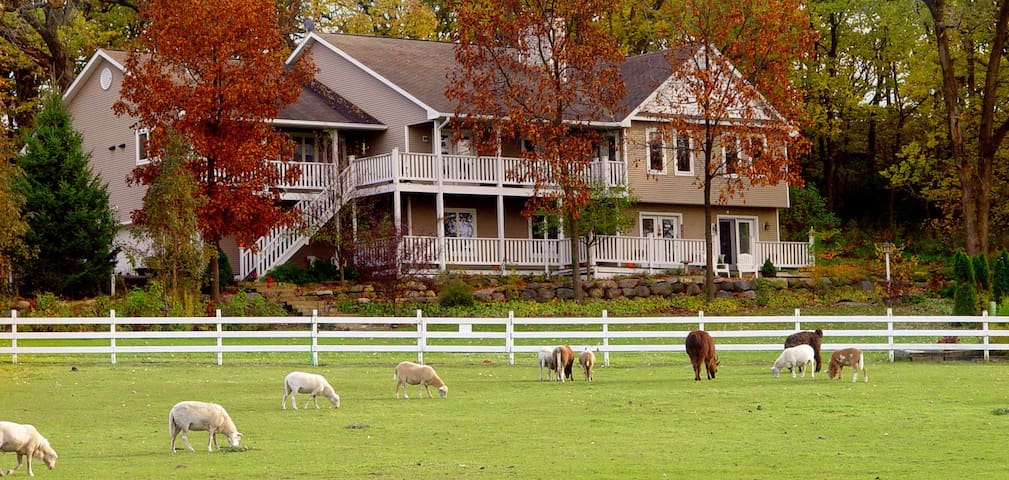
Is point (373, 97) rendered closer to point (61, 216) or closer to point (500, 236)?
point (500, 236)

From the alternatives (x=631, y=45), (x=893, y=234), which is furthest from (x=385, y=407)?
(x=631, y=45)

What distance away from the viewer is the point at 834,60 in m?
61.4

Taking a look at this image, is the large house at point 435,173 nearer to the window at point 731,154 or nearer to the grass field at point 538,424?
the window at point 731,154

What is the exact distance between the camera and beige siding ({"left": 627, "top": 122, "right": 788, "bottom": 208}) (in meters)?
51.3

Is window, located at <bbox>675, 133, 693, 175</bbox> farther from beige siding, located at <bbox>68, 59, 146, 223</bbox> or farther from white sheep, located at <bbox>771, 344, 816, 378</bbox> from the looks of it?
white sheep, located at <bbox>771, 344, 816, 378</bbox>

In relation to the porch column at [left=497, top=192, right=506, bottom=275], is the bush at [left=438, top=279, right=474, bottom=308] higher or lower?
lower

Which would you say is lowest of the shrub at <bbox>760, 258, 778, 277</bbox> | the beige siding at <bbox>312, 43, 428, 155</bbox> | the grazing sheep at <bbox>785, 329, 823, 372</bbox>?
the grazing sheep at <bbox>785, 329, 823, 372</bbox>

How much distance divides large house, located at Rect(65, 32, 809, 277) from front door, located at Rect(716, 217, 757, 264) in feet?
0.16

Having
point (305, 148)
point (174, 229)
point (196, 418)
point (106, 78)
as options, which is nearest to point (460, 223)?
point (305, 148)

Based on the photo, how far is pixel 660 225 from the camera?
52781 millimetres

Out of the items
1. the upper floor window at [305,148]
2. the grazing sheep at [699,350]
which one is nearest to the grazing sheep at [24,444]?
the grazing sheep at [699,350]

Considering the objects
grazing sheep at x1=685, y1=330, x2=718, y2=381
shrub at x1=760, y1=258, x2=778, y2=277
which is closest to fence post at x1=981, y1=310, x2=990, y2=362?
grazing sheep at x1=685, y1=330, x2=718, y2=381

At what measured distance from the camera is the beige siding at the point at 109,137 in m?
50.4

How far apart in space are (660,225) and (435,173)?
9400 mm
